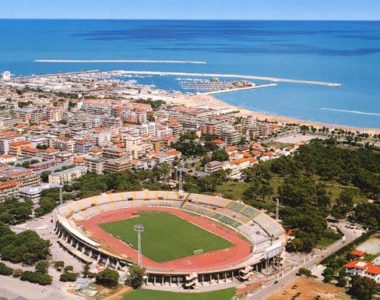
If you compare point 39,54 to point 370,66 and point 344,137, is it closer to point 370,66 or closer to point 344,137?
point 370,66

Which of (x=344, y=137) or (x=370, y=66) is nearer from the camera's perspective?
(x=344, y=137)

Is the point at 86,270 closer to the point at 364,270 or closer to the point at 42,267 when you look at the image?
the point at 42,267

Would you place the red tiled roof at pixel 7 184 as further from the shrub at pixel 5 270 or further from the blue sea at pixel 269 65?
the blue sea at pixel 269 65

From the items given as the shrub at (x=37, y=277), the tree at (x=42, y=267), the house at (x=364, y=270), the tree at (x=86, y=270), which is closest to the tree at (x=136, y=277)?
the tree at (x=86, y=270)

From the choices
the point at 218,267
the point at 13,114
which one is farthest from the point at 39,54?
the point at 218,267

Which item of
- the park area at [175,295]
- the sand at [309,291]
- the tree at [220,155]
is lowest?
the park area at [175,295]

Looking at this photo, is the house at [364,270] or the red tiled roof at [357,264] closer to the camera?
the house at [364,270]

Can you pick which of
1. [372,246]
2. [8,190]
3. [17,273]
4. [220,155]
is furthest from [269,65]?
[17,273]
